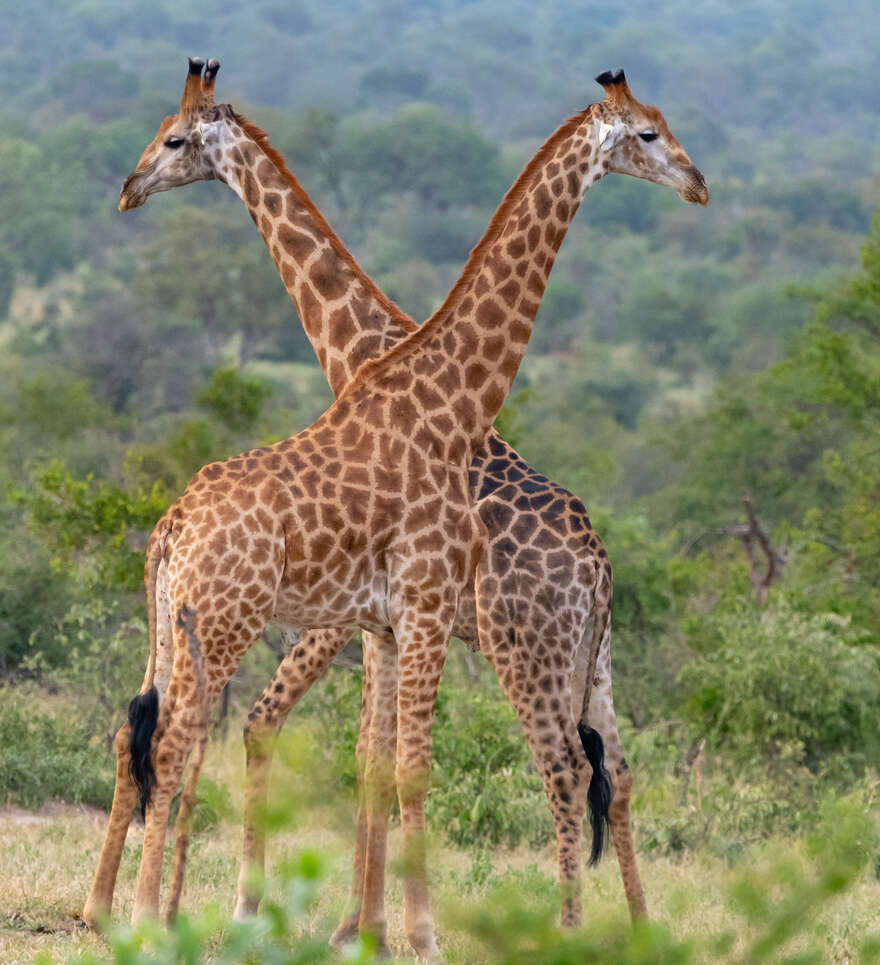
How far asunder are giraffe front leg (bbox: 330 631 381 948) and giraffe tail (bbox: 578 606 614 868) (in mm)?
818

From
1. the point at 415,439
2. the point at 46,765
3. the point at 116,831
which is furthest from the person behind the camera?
the point at 46,765

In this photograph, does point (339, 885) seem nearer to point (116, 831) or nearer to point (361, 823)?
point (361, 823)

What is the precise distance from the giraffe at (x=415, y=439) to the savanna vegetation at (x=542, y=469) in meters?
0.51

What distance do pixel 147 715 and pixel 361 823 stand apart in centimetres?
103

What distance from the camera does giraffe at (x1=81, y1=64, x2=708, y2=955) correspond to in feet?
15.3

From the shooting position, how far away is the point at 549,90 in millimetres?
91188

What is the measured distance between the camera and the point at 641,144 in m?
5.34

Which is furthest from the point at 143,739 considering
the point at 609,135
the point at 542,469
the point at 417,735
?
the point at 542,469

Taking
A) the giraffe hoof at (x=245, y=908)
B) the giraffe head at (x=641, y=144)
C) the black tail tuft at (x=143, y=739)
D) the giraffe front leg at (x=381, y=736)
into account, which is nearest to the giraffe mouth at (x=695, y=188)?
the giraffe head at (x=641, y=144)

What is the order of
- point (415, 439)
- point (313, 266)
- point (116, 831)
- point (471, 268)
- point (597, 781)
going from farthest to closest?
point (597, 781) → point (313, 266) → point (471, 268) → point (415, 439) → point (116, 831)

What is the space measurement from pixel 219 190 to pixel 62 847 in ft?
177

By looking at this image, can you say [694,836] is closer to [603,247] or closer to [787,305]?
[787,305]

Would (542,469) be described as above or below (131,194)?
above

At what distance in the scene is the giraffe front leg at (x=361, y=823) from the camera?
17.3 feet
